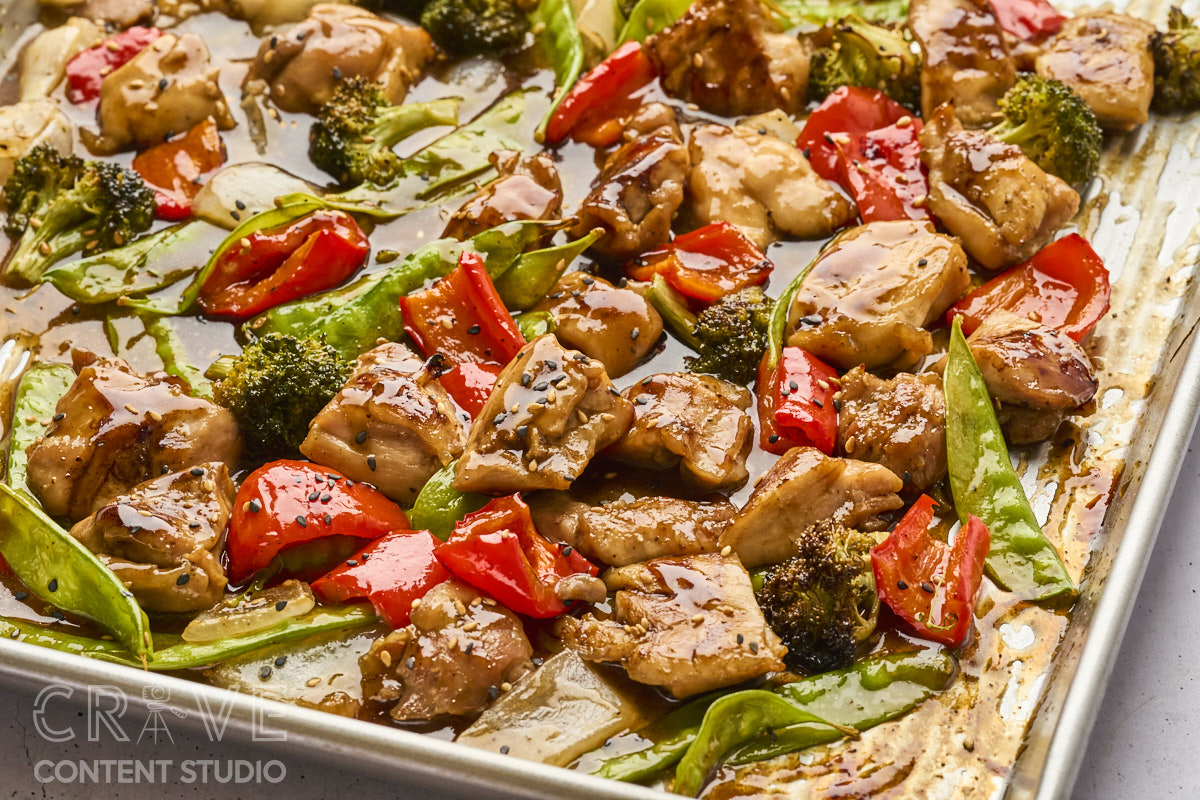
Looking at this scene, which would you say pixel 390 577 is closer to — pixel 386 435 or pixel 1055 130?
pixel 386 435

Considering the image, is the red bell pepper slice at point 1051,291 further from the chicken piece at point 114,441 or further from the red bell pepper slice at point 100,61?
the red bell pepper slice at point 100,61

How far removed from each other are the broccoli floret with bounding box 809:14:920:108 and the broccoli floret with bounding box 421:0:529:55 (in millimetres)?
1699

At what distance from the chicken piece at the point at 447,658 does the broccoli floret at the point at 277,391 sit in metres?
1.06

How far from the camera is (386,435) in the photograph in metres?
4.42

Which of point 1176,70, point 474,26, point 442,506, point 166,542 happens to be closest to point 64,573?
point 166,542

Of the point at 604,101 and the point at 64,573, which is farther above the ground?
the point at 604,101

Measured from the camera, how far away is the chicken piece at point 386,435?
438 centimetres

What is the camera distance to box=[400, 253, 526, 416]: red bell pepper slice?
15.8 feet

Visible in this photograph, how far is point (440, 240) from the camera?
5098mm

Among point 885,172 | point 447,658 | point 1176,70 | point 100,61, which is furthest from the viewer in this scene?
point 100,61

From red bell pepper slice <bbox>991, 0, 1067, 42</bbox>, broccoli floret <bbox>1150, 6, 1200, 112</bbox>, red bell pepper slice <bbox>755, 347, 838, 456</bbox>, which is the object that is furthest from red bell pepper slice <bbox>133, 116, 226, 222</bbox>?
broccoli floret <bbox>1150, 6, 1200, 112</bbox>

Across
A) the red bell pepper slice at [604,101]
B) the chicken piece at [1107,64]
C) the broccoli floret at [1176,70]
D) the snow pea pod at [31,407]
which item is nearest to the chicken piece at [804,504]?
the red bell pepper slice at [604,101]

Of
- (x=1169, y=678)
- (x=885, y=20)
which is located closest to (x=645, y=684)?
(x=1169, y=678)

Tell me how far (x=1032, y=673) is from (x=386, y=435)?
257 centimetres
